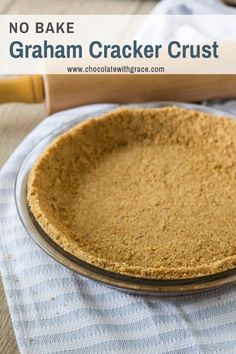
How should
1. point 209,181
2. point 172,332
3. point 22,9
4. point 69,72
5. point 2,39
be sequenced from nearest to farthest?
point 172,332 < point 209,181 < point 69,72 < point 2,39 < point 22,9

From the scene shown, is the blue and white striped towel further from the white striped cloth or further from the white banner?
the white banner

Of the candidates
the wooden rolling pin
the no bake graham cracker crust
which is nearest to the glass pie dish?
the no bake graham cracker crust

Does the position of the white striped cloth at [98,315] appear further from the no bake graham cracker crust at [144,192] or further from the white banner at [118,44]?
the white banner at [118,44]

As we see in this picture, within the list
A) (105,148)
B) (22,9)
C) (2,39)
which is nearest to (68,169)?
(105,148)

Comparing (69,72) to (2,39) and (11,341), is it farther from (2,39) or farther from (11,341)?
(11,341)

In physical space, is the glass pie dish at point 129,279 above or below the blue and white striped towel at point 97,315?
above

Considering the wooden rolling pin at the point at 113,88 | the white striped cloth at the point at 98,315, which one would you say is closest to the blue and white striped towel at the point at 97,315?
the white striped cloth at the point at 98,315
